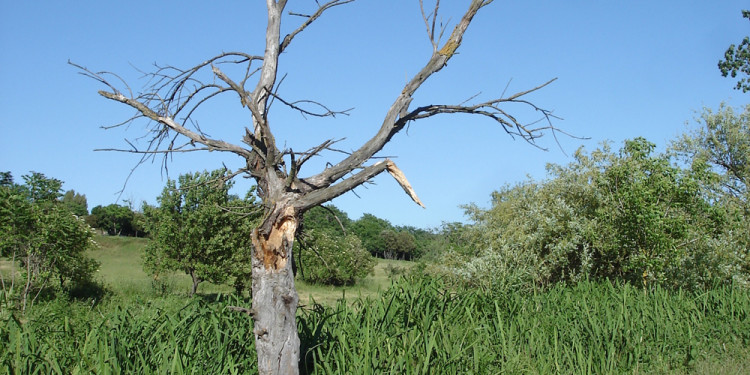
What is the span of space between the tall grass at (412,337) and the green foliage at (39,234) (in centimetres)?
1228

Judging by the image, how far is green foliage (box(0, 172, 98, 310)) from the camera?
17.1m

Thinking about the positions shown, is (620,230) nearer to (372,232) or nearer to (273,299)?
(273,299)

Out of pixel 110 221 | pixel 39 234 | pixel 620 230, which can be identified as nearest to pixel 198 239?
pixel 39 234

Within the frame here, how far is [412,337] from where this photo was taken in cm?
548

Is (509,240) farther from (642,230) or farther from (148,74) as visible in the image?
(148,74)

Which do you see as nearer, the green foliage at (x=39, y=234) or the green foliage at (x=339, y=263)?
the green foliage at (x=39, y=234)

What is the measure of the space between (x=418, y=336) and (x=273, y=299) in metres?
1.89

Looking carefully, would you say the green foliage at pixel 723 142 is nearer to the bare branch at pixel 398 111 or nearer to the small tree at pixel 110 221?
the bare branch at pixel 398 111

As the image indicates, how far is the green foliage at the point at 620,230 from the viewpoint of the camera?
12.4 meters

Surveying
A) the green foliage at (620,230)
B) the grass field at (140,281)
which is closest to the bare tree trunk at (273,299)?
the green foliage at (620,230)

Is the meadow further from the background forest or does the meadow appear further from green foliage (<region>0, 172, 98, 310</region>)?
green foliage (<region>0, 172, 98, 310</region>)

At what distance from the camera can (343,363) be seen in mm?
4836

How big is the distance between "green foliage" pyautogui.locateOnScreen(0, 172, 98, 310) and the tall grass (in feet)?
40.3

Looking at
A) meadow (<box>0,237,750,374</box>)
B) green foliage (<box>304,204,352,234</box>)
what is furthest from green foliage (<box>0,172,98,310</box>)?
meadow (<box>0,237,750,374</box>)
